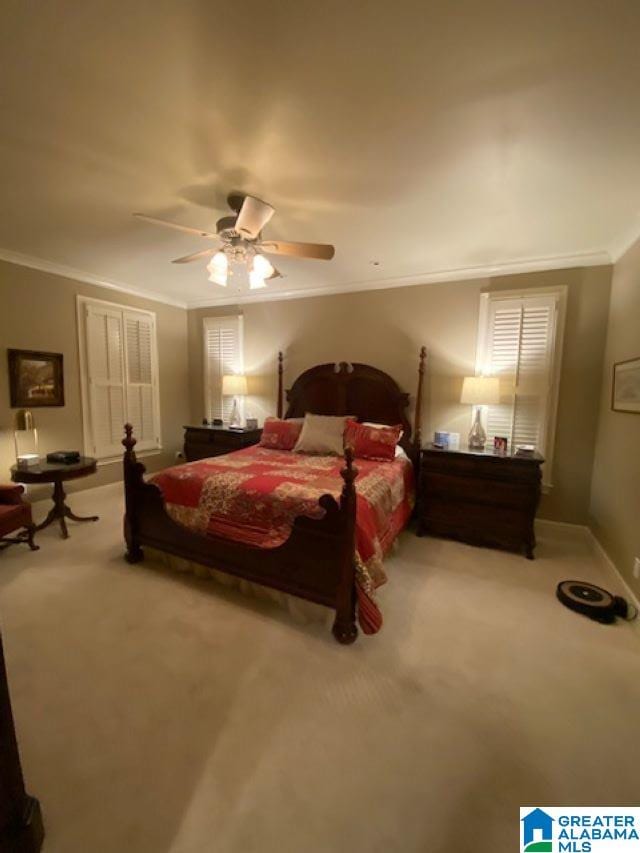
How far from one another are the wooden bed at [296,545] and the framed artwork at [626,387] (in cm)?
159

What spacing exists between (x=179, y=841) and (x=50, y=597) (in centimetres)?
184

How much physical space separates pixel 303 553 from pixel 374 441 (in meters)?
1.57

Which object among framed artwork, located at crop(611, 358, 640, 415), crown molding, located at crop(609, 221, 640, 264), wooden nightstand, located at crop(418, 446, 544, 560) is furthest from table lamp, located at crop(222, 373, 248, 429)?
crown molding, located at crop(609, 221, 640, 264)

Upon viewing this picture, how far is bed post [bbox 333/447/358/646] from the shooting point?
1.93m

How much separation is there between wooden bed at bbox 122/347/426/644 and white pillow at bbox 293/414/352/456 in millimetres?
708

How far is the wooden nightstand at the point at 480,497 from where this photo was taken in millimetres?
2979

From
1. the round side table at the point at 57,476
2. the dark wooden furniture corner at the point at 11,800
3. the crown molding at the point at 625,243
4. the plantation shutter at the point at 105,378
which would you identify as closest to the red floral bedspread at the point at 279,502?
the round side table at the point at 57,476

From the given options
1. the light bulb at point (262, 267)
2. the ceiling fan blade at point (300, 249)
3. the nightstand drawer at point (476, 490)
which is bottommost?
the nightstand drawer at point (476, 490)

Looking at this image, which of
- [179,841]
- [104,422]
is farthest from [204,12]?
[104,422]

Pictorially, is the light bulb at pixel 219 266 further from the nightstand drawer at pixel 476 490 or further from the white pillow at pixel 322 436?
the nightstand drawer at pixel 476 490

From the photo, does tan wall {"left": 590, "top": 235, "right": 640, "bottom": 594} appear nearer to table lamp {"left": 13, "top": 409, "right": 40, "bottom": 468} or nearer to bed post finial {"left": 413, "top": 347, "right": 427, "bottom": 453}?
bed post finial {"left": 413, "top": 347, "right": 427, "bottom": 453}

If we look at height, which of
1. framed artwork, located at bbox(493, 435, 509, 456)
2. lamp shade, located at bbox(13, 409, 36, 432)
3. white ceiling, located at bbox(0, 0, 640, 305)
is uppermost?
white ceiling, located at bbox(0, 0, 640, 305)

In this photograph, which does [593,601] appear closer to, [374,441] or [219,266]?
[374,441]

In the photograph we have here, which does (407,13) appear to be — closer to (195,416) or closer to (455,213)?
(455,213)
